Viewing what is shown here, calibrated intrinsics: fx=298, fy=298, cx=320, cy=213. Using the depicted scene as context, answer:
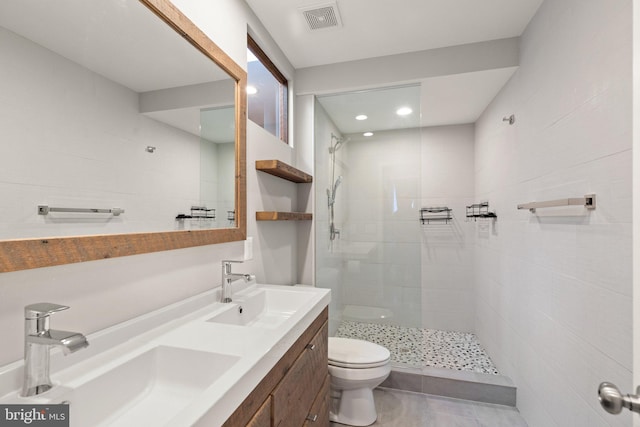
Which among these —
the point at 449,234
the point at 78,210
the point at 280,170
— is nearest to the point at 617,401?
the point at 78,210

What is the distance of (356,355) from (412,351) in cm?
78

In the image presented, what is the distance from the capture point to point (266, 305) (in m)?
1.72

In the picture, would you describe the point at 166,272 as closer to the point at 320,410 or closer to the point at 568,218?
the point at 320,410

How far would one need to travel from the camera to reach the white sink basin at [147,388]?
0.75 metres

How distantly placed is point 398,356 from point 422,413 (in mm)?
473

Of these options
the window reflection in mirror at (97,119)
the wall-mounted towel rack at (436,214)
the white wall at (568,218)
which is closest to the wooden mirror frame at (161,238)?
the window reflection in mirror at (97,119)

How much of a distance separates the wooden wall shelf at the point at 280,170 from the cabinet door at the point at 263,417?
1.29 meters

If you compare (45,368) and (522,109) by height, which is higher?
(522,109)

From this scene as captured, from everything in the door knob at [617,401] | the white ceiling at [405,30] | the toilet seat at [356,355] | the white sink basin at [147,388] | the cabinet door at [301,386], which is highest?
the white ceiling at [405,30]

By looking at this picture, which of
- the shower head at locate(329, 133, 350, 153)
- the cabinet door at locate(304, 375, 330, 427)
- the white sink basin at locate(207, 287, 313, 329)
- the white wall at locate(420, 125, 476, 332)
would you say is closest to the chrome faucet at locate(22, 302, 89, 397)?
the white sink basin at locate(207, 287, 313, 329)

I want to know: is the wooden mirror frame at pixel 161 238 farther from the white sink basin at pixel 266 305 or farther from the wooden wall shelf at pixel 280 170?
the white sink basin at pixel 266 305

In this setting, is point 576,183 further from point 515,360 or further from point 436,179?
point 436,179

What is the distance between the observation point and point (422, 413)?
2.08 m

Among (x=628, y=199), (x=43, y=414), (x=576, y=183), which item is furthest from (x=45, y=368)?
→ (x=576, y=183)
